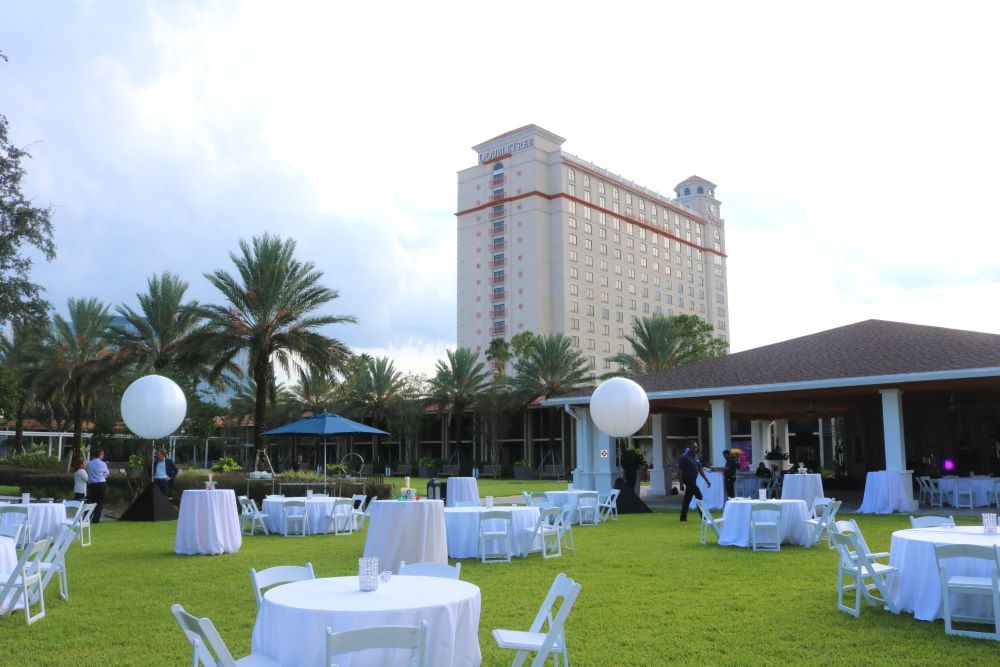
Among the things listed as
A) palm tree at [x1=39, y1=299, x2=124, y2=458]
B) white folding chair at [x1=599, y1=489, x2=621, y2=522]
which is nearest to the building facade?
palm tree at [x1=39, y1=299, x2=124, y2=458]

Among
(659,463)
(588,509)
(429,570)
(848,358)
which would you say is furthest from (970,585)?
(659,463)

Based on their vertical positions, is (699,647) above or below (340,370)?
below

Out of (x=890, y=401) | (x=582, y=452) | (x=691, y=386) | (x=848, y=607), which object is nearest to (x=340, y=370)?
(x=582, y=452)

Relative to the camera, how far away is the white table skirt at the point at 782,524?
12.8 m

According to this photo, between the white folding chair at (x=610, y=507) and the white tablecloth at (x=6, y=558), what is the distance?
40.6 feet

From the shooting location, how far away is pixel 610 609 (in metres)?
7.91

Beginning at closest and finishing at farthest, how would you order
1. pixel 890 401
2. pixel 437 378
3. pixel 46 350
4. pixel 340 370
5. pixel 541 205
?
pixel 890 401 → pixel 340 370 → pixel 46 350 → pixel 437 378 → pixel 541 205

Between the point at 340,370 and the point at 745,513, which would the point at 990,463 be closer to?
the point at 745,513

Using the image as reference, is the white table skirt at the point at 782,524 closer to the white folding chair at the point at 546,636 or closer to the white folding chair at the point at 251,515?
the white folding chair at the point at 546,636

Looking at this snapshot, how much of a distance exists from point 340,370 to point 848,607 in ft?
77.7

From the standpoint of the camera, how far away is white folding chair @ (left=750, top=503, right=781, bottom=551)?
12406 millimetres

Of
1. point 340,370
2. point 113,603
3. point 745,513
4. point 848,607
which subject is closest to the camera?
point 848,607

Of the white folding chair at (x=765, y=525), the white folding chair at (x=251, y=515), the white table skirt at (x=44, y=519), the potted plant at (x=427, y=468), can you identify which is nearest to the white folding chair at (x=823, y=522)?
the white folding chair at (x=765, y=525)

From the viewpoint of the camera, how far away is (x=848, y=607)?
7637 millimetres
